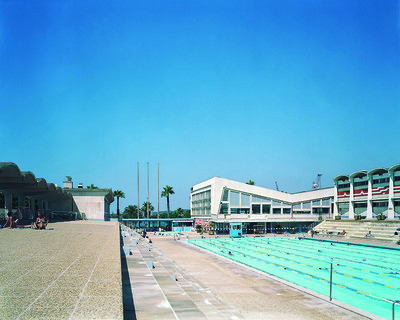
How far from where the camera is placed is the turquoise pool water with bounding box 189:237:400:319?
57.1 feet

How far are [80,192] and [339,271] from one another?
38736mm

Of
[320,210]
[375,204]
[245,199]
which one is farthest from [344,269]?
[320,210]

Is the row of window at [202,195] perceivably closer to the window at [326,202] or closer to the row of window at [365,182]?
the window at [326,202]

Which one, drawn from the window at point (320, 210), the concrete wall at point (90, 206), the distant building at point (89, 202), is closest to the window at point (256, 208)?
the window at point (320, 210)

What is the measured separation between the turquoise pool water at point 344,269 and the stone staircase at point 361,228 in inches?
203

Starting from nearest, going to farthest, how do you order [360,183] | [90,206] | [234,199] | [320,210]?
1. [90,206]
2. [360,183]
3. [234,199]
4. [320,210]

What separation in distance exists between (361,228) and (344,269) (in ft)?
84.4

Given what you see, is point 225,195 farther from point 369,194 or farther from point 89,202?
point 89,202

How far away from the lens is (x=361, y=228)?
4781 cm

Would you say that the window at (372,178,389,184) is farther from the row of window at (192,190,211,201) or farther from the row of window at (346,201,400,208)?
the row of window at (192,190,211,201)

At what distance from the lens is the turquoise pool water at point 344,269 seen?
17.4m

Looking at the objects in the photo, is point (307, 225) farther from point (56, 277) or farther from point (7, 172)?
point (56, 277)

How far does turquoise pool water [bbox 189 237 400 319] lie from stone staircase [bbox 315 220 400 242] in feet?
16.9

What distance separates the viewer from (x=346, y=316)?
1320cm
